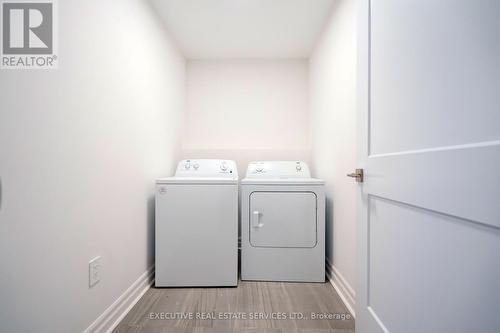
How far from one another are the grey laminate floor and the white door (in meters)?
0.44

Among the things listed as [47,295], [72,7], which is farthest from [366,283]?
[72,7]

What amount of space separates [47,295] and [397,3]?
1776mm

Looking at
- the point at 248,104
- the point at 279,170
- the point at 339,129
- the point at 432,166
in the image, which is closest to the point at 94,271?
the point at 432,166

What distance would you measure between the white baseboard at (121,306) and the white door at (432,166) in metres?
1.36

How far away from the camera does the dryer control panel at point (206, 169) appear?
2.11m

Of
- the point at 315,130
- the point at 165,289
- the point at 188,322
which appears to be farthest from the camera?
the point at 315,130

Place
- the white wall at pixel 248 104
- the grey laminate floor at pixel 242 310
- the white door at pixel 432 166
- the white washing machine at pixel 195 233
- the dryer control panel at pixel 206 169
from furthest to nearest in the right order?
the white wall at pixel 248 104 → the dryer control panel at pixel 206 169 → the white washing machine at pixel 195 233 → the grey laminate floor at pixel 242 310 → the white door at pixel 432 166

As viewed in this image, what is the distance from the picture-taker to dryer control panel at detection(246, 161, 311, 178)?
2.19m

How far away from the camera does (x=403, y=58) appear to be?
76cm

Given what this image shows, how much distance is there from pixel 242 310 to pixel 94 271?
2.95 feet

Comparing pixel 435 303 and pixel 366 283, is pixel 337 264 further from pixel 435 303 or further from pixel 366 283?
pixel 435 303

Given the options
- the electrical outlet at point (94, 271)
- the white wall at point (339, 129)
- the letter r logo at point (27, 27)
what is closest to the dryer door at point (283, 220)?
the white wall at point (339, 129)

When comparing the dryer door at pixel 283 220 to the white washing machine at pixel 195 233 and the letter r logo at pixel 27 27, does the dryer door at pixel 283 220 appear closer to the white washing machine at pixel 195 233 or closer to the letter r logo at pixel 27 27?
the white washing machine at pixel 195 233

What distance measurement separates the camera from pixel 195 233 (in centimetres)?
162
